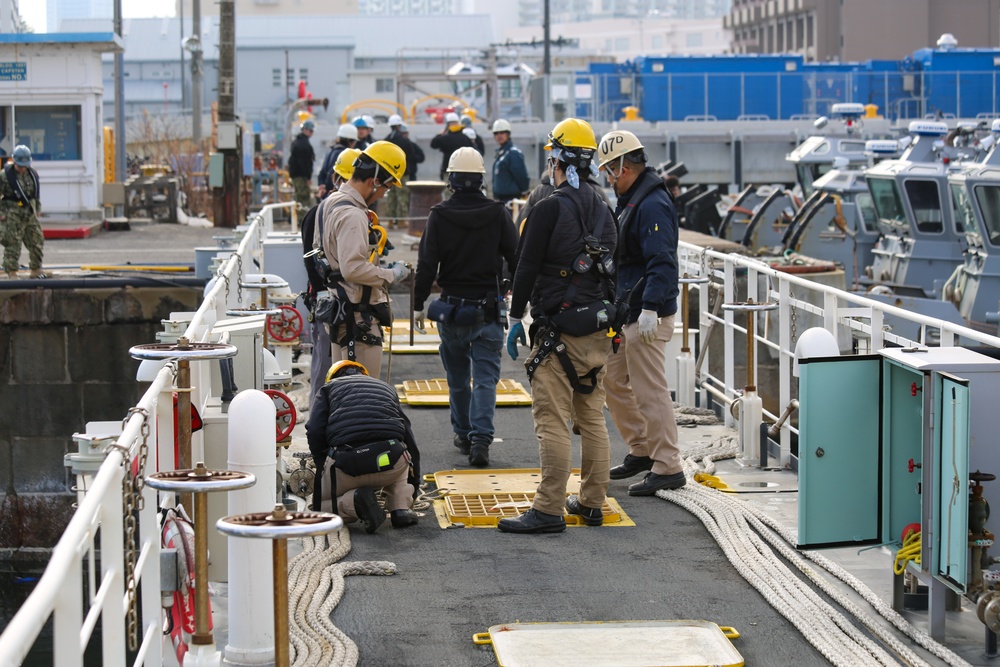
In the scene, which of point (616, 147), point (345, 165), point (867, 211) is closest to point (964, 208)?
point (867, 211)

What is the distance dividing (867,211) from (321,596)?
21.9 metres

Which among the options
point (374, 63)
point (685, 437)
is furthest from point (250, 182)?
point (374, 63)

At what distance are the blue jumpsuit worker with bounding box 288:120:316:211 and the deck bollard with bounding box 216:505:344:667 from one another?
1860cm

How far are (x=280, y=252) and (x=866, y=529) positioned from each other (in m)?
8.55

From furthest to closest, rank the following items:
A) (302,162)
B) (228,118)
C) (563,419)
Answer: (228,118), (302,162), (563,419)

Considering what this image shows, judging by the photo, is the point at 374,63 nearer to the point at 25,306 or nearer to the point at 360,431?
the point at 25,306

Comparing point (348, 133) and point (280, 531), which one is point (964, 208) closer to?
point (348, 133)

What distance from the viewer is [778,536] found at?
654 centimetres

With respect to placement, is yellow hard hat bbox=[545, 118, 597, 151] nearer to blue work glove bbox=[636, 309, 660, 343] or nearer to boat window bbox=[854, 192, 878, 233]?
blue work glove bbox=[636, 309, 660, 343]

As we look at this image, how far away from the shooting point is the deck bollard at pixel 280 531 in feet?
11.3

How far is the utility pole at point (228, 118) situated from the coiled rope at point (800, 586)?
63.3ft

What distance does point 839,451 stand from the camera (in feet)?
18.2

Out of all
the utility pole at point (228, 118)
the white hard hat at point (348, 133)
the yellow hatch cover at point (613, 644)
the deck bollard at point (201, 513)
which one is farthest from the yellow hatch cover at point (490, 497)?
the utility pole at point (228, 118)

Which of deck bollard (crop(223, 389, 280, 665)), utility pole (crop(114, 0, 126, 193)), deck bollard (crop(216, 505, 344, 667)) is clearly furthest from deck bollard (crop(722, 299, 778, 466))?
utility pole (crop(114, 0, 126, 193))
